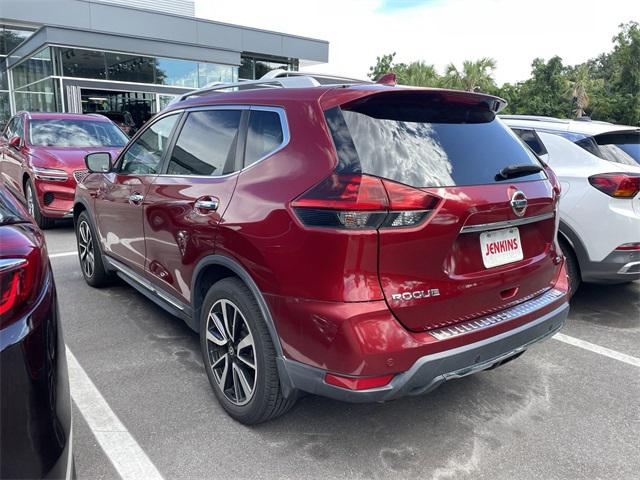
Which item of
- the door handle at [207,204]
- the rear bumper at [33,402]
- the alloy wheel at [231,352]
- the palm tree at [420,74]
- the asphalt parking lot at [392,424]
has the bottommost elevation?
the asphalt parking lot at [392,424]

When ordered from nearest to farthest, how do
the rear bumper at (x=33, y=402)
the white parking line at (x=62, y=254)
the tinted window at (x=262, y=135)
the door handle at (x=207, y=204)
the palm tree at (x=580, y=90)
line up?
the rear bumper at (x=33, y=402) < the tinted window at (x=262, y=135) < the door handle at (x=207, y=204) < the white parking line at (x=62, y=254) < the palm tree at (x=580, y=90)

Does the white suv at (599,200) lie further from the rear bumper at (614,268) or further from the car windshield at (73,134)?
the car windshield at (73,134)

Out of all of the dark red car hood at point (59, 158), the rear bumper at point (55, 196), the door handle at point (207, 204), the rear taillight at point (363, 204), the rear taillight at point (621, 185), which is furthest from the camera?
the dark red car hood at point (59, 158)

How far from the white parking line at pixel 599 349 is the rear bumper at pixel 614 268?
596mm

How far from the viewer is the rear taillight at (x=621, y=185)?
4.00m

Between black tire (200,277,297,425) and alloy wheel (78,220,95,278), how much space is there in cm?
246

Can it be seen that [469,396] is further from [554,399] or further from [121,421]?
[121,421]

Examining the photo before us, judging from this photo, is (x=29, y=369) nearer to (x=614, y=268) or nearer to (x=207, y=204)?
(x=207, y=204)

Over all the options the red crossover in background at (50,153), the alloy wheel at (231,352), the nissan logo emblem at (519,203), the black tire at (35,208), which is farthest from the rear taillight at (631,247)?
the black tire at (35,208)

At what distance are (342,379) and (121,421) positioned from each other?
138 centimetres

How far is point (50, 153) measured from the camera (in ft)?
24.8

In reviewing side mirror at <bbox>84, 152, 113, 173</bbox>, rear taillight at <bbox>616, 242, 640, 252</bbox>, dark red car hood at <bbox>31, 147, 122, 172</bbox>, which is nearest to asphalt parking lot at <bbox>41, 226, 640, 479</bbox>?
rear taillight at <bbox>616, 242, 640, 252</bbox>

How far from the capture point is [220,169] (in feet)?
9.35

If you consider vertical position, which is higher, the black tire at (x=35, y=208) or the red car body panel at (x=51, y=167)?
the red car body panel at (x=51, y=167)
